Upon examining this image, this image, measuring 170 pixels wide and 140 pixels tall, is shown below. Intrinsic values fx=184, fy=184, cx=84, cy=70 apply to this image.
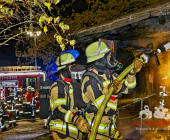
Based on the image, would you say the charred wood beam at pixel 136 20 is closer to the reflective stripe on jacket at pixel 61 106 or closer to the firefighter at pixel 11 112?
the reflective stripe on jacket at pixel 61 106

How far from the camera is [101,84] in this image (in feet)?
11.0

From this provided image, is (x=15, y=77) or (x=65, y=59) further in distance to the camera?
(x=15, y=77)

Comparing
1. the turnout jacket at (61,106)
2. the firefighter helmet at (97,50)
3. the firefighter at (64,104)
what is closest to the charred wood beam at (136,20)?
the firefighter helmet at (97,50)

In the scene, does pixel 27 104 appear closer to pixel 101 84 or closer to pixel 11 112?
pixel 11 112

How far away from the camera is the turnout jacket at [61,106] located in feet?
10.5

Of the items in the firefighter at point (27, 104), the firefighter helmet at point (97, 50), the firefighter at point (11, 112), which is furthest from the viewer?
the firefighter at point (27, 104)

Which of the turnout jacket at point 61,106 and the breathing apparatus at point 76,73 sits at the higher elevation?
the breathing apparatus at point 76,73

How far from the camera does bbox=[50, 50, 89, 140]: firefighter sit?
3115 mm

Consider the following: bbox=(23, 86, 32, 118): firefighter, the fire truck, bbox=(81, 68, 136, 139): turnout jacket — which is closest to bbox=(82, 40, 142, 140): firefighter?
bbox=(81, 68, 136, 139): turnout jacket

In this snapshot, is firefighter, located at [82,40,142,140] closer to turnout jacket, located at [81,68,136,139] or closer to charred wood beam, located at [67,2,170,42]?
turnout jacket, located at [81,68,136,139]

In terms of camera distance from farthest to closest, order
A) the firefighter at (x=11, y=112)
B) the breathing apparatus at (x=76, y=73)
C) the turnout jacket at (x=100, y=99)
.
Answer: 1. the firefighter at (x=11, y=112)
2. the breathing apparatus at (x=76, y=73)
3. the turnout jacket at (x=100, y=99)

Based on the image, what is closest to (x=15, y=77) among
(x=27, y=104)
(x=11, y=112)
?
(x=27, y=104)

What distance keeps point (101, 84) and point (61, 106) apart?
81 centimetres

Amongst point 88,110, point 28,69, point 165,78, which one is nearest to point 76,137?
point 88,110
